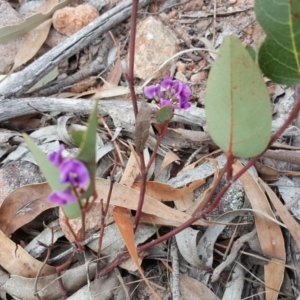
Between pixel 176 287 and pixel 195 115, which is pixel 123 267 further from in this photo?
pixel 195 115

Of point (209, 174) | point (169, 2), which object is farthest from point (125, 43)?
point (209, 174)

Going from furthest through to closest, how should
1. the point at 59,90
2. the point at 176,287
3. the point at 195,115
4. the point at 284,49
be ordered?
the point at 59,90 < the point at 195,115 < the point at 176,287 < the point at 284,49

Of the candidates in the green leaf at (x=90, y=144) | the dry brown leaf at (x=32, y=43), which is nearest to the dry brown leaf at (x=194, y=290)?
the green leaf at (x=90, y=144)

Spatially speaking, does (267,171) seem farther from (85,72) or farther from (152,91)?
(85,72)


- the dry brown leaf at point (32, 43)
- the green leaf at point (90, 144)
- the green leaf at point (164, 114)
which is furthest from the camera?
the dry brown leaf at point (32, 43)

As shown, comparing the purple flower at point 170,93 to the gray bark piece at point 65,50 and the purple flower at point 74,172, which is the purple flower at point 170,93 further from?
the gray bark piece at point 65,50

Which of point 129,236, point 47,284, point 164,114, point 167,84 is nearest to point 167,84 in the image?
point 167,84
